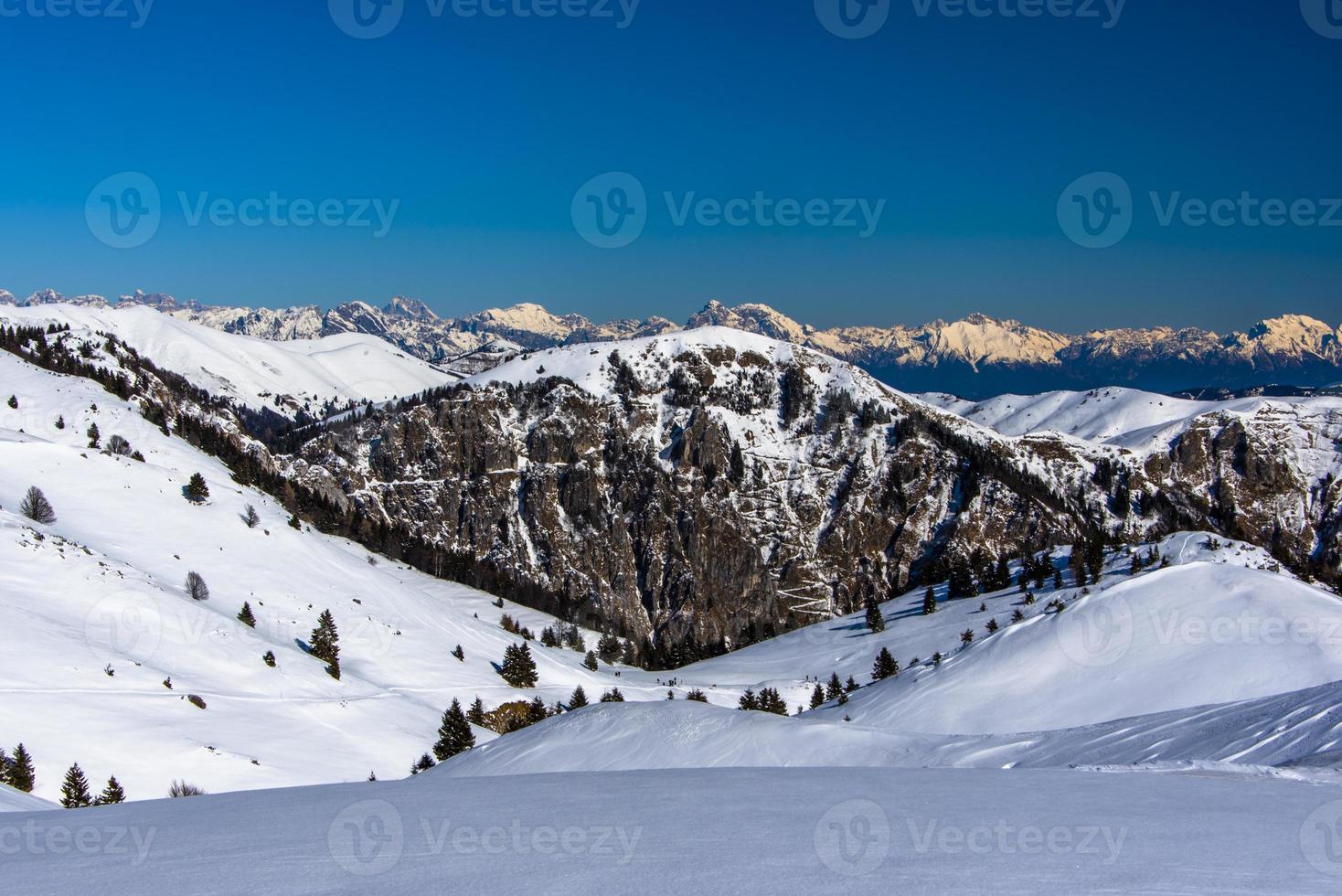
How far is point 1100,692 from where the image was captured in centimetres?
3994

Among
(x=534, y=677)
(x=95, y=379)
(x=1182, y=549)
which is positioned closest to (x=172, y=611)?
(x=534, y=677)

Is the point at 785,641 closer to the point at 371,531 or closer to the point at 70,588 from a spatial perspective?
the point at 70,588

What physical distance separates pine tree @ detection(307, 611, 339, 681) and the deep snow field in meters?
1.03

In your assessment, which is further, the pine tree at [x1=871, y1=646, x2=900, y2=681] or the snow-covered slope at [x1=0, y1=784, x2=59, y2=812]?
the pine tree at [x1=871, y1=646, x2=900, y2=681]

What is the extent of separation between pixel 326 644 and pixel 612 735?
37.0 metres

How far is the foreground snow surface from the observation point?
Result: 711 centimetres

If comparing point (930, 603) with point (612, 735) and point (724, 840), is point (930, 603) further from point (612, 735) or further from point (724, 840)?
point (724, 840)

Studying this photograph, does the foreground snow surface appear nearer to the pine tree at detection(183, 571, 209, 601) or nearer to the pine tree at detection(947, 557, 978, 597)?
the pine tree at detection(183, 571, 209, 601)

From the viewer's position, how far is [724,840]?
8555mm

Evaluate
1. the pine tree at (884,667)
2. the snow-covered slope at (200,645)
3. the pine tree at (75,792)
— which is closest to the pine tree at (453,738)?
the snow-covered slope at (200,645)

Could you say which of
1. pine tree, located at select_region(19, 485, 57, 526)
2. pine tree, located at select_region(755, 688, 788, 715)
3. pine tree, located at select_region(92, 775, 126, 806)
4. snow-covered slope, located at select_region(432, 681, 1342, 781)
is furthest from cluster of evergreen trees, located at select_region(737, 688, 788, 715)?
pine tree, located at select_region(19, 485, 57, 526)

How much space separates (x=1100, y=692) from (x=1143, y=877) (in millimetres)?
37434

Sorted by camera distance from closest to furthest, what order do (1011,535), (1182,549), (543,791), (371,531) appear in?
(543,791) < (1182,549) < (371,531) < (1011,535)

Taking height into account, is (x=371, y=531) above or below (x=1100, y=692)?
above
